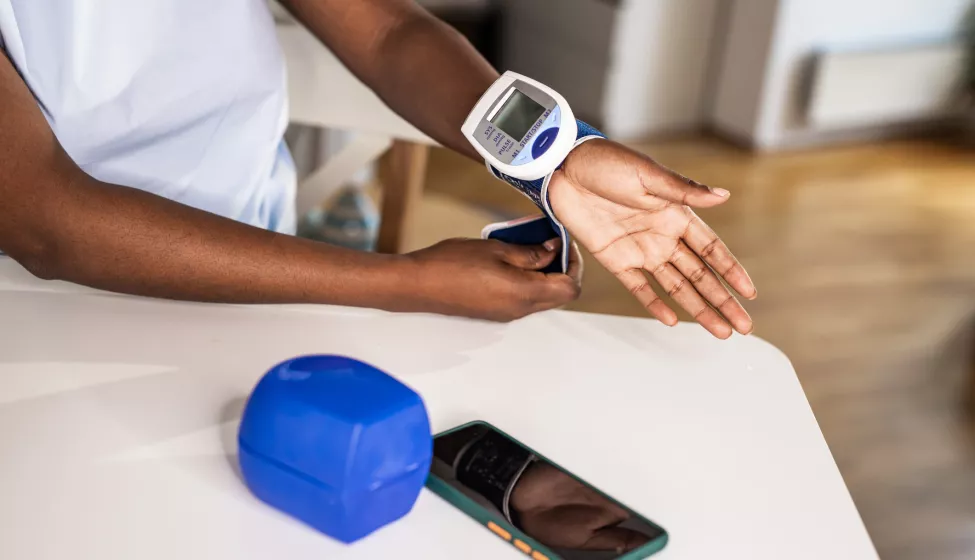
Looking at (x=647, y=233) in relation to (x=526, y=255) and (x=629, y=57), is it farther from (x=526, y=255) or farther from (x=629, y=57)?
(x=629, y=57)

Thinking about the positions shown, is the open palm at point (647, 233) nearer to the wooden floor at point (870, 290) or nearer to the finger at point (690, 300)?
the finger at point (690, 300)

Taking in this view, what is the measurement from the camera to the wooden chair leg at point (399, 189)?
1.51 metres

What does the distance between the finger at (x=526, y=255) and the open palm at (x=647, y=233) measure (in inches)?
1.2

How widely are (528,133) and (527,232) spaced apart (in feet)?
0.30

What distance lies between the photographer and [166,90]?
1.03m

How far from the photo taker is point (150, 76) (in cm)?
102

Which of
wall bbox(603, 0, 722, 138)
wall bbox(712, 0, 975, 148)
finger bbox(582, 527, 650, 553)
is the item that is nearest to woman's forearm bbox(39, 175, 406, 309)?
finger bbox(582, 527, 650, 553)

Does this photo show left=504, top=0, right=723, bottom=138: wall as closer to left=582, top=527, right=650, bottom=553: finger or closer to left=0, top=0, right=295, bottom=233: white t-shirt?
left=0, top=0, right=295, bottom=233: white t-shirt

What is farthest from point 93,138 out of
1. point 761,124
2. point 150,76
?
point 761,124

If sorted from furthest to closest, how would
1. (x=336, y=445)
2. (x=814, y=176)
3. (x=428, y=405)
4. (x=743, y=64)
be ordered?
(x=743, y=64) < (x=814, y=176) < (x=428, y=405) < (x=336, y=445)

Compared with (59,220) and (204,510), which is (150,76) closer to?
(59,220)

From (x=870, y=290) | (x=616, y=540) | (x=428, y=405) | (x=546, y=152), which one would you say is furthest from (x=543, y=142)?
(x=870, y=290)

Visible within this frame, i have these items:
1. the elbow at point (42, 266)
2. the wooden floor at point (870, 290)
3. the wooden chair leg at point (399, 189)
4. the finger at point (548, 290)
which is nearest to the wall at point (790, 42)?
the wooden floor at point (870, 290)

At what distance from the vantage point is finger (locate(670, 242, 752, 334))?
0.85m
